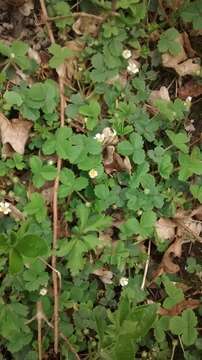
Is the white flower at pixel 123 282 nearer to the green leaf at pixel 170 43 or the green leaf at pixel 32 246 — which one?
the green leaf at pixel 32 246

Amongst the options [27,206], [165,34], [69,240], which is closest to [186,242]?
[69,240]

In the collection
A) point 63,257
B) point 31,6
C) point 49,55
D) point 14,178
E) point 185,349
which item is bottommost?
point 185,349

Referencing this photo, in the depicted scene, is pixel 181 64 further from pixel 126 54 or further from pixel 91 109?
pixel 91 109

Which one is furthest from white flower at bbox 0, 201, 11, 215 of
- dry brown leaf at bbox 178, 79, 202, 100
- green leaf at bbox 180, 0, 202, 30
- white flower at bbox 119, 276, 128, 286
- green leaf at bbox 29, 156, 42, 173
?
green leaf at bbox 180, 0, 202, 30

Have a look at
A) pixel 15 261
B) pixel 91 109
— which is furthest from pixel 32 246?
pixel 91 109

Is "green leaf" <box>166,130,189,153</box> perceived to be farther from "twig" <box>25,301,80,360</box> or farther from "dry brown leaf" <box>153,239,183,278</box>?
"twig" <box>25,301,80,360</box>

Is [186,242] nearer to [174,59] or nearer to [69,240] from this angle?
[69,240]
